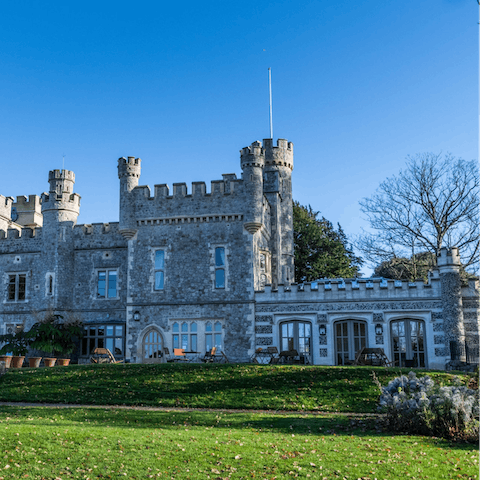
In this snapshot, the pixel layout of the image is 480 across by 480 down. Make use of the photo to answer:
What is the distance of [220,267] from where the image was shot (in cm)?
2553

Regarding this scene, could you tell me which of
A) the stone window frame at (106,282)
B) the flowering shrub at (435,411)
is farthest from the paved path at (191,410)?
the stone window frame at (106,282)

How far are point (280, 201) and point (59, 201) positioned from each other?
37.4 feet

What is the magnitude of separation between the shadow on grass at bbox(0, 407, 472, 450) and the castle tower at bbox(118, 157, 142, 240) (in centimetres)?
1255

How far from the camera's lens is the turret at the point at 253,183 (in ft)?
83.6

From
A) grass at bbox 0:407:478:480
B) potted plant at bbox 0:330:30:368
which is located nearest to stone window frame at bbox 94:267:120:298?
potted plant at bbox 0:330:30:368

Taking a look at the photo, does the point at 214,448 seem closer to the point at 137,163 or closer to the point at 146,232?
the point at 146,232

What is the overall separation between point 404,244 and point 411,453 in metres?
23.4

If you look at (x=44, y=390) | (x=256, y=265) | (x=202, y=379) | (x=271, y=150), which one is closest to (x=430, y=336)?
(x=256, y=265)

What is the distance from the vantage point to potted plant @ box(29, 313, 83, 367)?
2550 cm

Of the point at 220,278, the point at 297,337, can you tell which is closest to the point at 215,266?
the point at 220,278

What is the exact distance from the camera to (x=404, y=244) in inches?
1276

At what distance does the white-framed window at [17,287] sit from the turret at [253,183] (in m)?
11.7

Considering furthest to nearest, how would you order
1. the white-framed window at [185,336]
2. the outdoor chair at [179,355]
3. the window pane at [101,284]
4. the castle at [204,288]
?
1. the window pane at [101,284]
2. the white-framed window at [185,336]
3. the outdoor chair at [179,355]
4. the castle at [204,288]

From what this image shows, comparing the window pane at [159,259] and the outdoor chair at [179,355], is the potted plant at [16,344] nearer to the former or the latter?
the window pane at [159,259]
